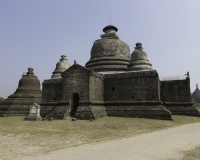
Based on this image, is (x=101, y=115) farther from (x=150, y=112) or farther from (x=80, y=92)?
(x=150, y=112)

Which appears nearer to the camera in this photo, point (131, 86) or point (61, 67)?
point (131, 86)

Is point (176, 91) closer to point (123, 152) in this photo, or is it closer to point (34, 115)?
point (123, 152)

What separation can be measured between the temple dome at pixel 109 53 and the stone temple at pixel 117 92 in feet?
0.46

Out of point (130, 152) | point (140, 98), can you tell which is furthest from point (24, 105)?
point (130, 152)

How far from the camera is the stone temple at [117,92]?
706 inches

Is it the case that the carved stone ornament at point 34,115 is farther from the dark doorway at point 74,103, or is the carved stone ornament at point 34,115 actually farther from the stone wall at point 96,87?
the stone wall at point 96,87

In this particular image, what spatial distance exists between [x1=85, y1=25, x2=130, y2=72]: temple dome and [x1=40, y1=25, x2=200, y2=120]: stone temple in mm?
141

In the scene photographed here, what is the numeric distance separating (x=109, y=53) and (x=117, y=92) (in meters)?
7.18

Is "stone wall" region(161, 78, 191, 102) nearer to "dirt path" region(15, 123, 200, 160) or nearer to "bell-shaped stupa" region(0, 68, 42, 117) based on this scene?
"dirt path" region(15, 123, 200, 160)

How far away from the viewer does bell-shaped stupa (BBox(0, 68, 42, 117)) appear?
25708 millimetres

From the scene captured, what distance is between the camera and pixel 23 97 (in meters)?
27.7

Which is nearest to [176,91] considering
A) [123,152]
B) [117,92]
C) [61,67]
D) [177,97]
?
[177,97]

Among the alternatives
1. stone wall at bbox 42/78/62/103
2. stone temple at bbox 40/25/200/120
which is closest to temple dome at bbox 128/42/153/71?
stone temple at bbox 40/25/200/120

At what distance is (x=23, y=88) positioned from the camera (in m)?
28.9
